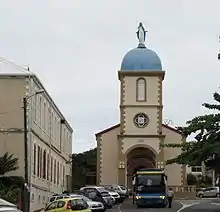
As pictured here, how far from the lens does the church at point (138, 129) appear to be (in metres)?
74.6

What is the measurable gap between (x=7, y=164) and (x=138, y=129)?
35202 millimetres

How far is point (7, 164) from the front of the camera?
41375mm

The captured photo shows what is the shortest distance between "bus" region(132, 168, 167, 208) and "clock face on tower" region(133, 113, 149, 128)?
2773 centimetres

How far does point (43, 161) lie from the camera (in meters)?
50.9

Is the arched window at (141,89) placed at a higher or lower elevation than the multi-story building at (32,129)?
higher

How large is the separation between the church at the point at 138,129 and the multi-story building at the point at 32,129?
19.0 meters

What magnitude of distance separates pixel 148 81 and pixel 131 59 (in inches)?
135

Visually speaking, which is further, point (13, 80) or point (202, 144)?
point (13, 80)

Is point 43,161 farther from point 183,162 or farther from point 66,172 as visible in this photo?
point 66,172

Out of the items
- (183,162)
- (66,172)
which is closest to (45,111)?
(183,162)

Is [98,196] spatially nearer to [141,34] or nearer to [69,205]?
[69,205]

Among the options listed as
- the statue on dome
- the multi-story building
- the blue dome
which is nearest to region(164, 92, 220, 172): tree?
the multi-story building

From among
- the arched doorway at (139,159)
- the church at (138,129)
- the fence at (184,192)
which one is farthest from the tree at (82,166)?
the fence at (184,192)

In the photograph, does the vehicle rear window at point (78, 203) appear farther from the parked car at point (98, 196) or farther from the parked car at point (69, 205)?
the parked car at point (98, 196)
